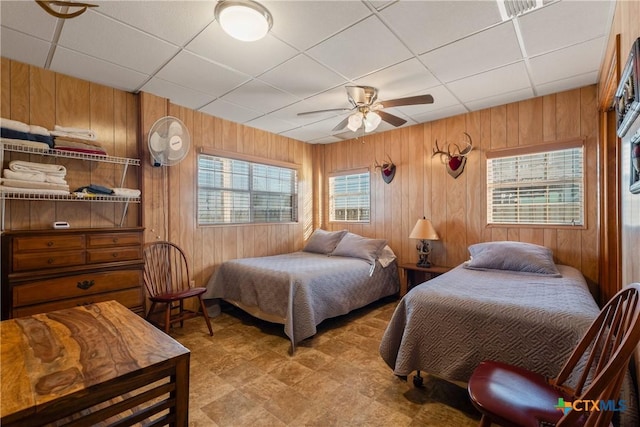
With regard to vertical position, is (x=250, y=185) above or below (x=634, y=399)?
above

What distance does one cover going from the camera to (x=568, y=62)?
2.46 meters

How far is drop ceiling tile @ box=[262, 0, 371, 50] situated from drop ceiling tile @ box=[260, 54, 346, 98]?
0.88 ft

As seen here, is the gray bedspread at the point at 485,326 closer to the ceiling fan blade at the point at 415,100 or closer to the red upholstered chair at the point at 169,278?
the ceiling fan blade at the point at 415,100

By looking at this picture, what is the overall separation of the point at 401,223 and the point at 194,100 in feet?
9.97

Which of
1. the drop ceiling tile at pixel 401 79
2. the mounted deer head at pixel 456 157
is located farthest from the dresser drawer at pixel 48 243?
the mounted deer head at pixel 456 157

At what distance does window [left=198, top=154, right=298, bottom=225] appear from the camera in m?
3.75

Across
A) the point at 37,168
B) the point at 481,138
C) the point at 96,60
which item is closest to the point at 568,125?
the point at 481,138

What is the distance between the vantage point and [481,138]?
11.6ft

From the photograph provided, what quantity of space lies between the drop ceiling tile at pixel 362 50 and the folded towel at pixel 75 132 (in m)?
2.03

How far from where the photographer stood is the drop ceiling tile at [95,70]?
7.68 feet

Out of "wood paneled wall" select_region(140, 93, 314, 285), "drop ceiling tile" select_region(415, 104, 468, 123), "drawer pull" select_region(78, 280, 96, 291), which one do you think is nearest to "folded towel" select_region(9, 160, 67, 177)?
"wood paneled wall" select_region(140, 93, 314, 285)

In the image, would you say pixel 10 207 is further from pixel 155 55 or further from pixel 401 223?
pixel 401 223

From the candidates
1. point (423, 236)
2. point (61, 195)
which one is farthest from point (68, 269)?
point (423, 236)

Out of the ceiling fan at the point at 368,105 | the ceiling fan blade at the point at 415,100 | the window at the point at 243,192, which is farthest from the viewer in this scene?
the window at the point at 243,192
